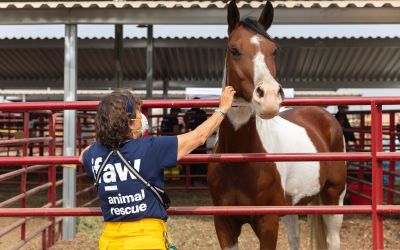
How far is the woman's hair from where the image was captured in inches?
79.7

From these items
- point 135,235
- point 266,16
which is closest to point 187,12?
point 266,16

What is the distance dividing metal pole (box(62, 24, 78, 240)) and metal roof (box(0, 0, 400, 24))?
0.88ft

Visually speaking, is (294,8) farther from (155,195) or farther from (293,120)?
(155,195)

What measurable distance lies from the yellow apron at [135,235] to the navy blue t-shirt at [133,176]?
3cm

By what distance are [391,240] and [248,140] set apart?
A: 13.2 feet

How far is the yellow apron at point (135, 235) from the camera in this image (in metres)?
2.03

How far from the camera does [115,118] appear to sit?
2.03 meters

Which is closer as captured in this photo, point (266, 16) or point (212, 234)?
point (266, 16)

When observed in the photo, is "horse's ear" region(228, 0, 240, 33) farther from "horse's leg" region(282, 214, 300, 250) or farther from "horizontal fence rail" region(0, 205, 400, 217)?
"horse's leg" region(282, 214, 300, 250)

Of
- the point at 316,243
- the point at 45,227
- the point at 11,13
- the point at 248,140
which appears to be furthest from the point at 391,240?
the point at 11,13

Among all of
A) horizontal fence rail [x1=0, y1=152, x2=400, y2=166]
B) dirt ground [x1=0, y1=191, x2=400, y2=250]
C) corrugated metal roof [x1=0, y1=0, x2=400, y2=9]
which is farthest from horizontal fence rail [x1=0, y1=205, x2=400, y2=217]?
corrugated metal roof [x1=0, y1=0, x2=400, y2=9]

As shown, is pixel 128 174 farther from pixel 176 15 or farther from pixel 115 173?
pixel 176 15

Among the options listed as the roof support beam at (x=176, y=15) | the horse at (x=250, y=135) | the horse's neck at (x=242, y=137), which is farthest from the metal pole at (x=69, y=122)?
the horse's neck at (x=242, y=137)

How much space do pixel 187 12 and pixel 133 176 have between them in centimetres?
432
